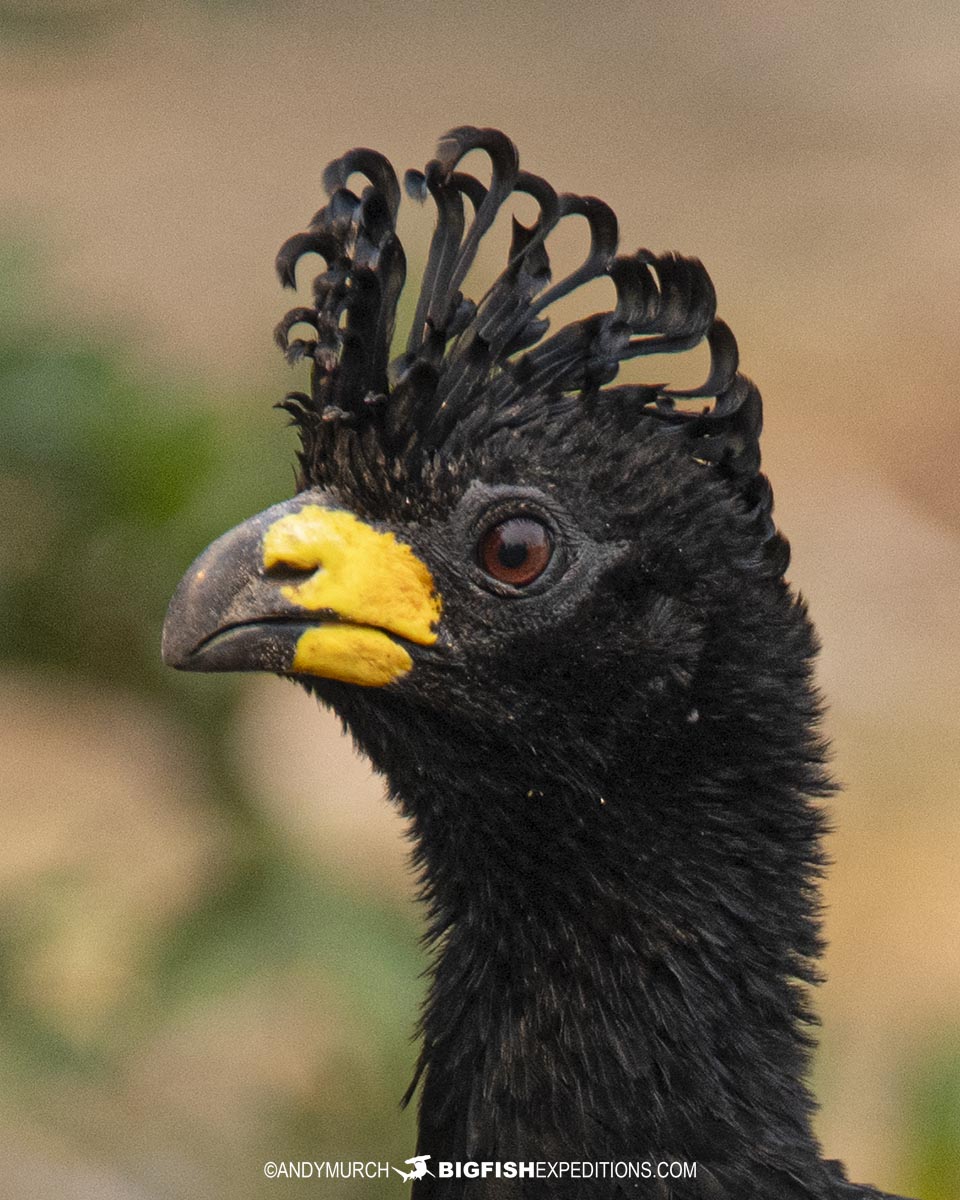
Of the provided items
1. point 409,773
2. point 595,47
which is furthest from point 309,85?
point 409,773

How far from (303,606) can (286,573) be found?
91mm

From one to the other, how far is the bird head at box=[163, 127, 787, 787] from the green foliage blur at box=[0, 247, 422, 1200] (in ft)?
8.07

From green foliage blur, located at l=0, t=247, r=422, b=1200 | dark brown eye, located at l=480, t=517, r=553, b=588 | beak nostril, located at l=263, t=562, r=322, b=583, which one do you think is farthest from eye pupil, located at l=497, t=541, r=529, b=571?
green foliage blur, located at l=0, t=247, r=422, b=1200

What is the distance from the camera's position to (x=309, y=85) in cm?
2419

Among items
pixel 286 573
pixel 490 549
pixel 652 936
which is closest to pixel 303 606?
pixel 286 573

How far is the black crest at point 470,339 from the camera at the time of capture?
412cm

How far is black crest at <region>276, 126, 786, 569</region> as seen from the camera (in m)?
4.12

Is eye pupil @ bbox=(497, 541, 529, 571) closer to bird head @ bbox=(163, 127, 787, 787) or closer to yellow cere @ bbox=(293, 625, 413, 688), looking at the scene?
bird head @ bbox=(163, 127, 787, 787)

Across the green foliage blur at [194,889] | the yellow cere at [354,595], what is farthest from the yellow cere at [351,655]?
the green foliage blur at [194,889]

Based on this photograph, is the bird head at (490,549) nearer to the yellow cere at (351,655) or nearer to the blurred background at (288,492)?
the yellow cere at (351,655)

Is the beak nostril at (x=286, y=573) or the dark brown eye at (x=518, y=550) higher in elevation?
the dark brown eye at (x=518, y=550)

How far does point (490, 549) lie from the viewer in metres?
4.08

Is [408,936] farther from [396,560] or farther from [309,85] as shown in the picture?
[309,85]

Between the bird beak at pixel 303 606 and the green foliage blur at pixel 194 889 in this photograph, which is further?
the green foliage blur at pixel 194 889
